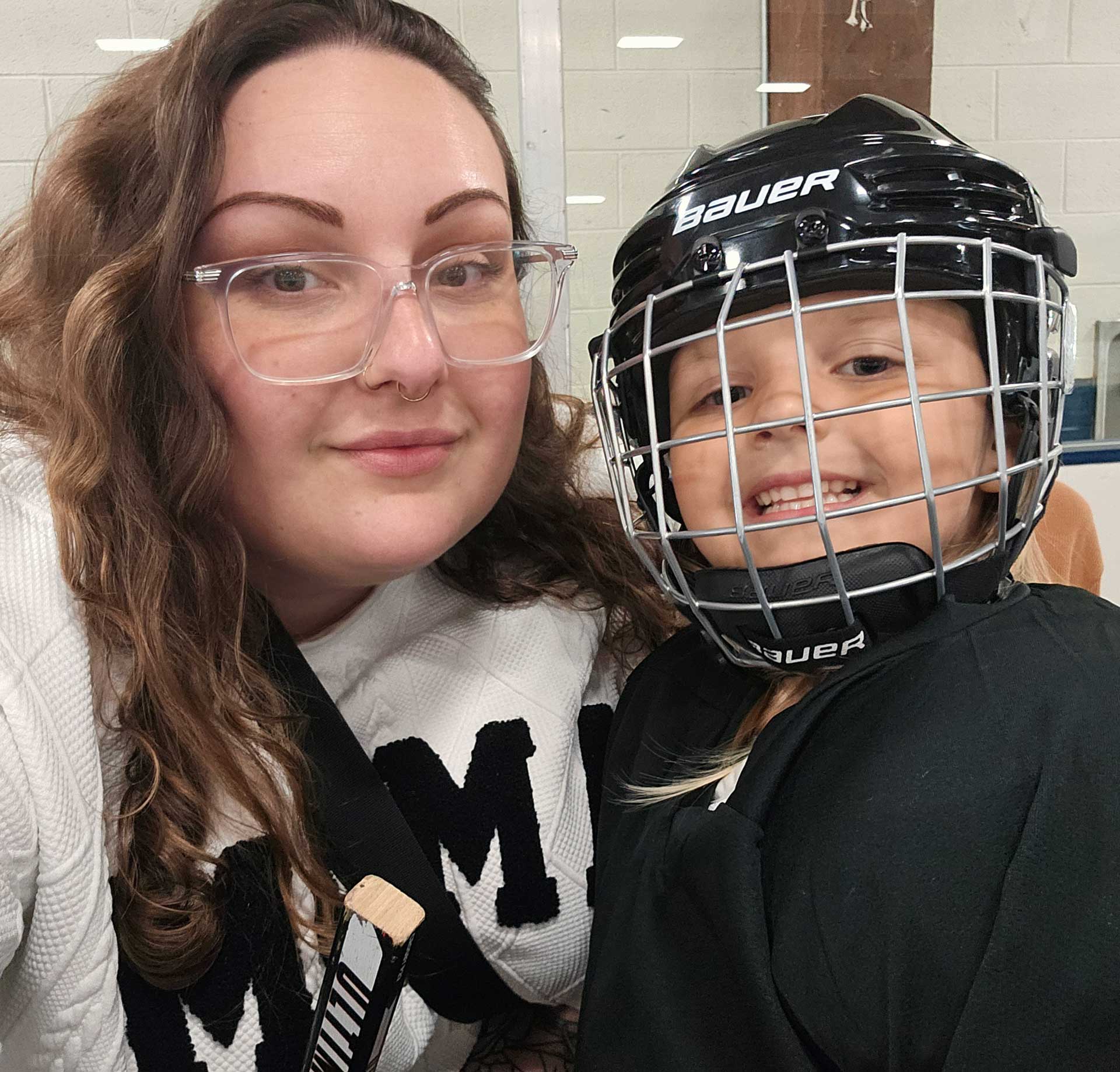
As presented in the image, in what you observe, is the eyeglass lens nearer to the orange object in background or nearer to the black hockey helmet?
the black hockey helmet

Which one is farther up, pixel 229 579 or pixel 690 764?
pixel 229 579

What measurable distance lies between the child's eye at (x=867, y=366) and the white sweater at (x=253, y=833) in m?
0.47

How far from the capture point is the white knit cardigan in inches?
31.8

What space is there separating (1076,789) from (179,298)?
2.68ft

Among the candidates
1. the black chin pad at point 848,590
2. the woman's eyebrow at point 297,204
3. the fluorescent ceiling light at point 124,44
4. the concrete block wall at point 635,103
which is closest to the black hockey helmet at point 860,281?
the black chin pad at point 848,590

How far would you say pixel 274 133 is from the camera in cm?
95

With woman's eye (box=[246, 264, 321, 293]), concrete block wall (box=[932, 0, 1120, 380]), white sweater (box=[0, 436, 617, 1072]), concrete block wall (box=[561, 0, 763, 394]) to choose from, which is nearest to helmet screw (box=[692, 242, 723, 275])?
woman's eye (box=[246, 264, 321, 293])

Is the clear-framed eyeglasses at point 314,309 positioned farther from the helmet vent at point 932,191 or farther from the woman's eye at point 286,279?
the helmet vent at point 932,191

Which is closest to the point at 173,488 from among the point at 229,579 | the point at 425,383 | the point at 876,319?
the point at 229,579

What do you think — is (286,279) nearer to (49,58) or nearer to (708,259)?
(708,259)

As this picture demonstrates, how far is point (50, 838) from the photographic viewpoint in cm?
82

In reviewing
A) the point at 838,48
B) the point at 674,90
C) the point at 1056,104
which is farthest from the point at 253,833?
the point at 1056,104

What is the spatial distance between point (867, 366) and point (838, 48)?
160 centimetres

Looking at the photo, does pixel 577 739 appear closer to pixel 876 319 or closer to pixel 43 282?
pixel 876 319
